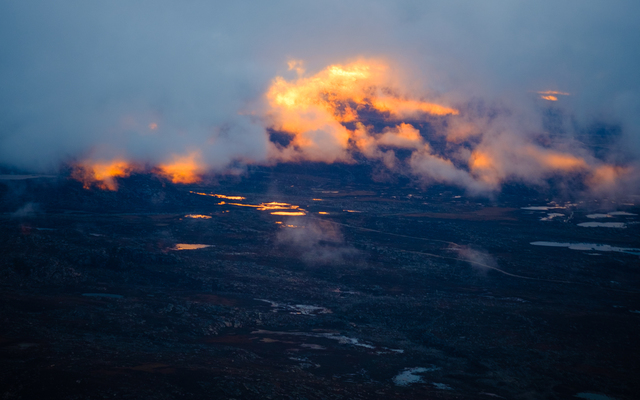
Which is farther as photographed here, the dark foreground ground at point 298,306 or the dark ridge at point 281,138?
the dark ridge at point 281,138

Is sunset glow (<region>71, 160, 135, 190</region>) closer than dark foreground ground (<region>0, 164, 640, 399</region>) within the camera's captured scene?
No

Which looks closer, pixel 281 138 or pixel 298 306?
pixel 298 306

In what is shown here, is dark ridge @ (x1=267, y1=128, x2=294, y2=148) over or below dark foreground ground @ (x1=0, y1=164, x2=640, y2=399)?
over

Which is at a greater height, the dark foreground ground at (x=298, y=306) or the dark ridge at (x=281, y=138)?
the dark ridge at (x=281, y=138)

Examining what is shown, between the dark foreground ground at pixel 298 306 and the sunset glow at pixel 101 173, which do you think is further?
the sunset glow at pixel 101 173

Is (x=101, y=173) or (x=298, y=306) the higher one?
(x=101, y=173)

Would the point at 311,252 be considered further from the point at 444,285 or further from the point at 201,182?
the point at 201,182

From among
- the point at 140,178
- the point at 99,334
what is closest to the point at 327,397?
the point at 99,334

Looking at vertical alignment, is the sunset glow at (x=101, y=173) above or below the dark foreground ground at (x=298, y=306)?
above
